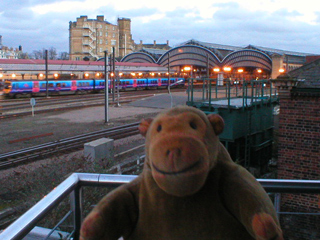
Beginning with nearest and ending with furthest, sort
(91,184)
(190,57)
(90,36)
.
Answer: (91,184) → (190,57) → (90,36)

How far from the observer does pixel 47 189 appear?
7.02m

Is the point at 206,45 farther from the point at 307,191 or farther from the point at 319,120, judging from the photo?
the point at 307,191

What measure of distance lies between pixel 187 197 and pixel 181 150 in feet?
0.85

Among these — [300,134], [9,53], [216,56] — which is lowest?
[300,134]

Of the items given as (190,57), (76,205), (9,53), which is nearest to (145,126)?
(76,205)

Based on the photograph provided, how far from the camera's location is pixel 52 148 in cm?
1511

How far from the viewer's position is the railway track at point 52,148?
13297mm

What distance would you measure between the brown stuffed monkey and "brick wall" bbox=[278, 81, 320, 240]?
8454 millimetres

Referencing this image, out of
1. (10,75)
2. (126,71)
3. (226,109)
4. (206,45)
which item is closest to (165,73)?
(126,71)

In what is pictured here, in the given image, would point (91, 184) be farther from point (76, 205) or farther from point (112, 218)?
point (112, 218)

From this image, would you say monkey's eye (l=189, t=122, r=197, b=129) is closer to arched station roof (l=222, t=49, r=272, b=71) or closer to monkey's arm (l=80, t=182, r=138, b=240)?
monkey's arm (l=80, t=182, r=138, b=240)

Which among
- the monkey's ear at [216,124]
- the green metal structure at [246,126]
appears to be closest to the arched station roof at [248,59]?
the green metal structure at [246,126]

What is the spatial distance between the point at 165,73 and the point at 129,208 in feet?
201

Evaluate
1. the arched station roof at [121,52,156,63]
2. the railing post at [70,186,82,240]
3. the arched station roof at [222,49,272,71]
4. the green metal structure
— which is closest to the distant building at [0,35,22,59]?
the arched station roof at [121,52,156,63]
